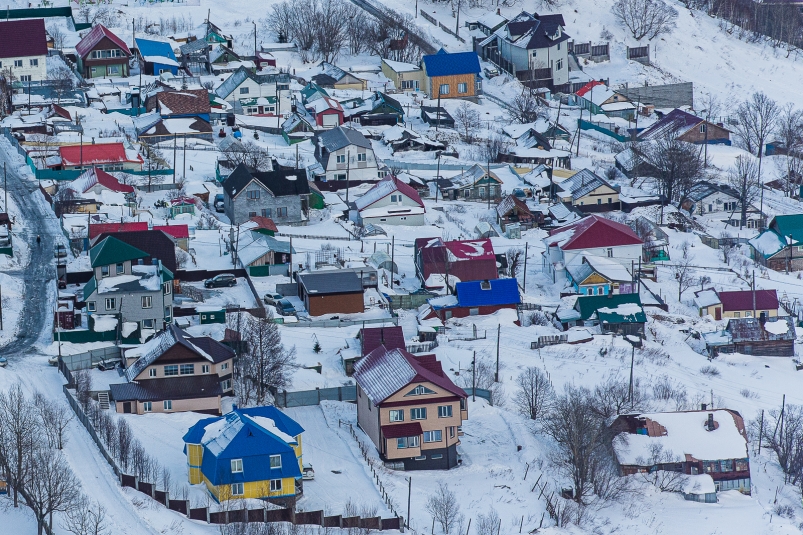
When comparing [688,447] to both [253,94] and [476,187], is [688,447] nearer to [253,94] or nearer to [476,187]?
[476,187]

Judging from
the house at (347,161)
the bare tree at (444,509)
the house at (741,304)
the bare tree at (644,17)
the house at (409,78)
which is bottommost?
the bare tree at (444,509)

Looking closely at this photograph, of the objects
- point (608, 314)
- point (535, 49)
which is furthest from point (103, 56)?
point (608, 314)

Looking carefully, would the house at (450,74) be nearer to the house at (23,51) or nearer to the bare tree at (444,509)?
the house at (23,51)

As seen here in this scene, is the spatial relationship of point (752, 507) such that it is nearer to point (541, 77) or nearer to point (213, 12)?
point (541, 77)

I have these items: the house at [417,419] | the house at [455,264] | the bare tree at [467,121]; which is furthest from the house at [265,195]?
the house at [417,419]

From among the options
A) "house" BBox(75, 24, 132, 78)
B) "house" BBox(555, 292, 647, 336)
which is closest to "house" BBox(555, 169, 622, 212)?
"house" BBox(555, 292, 647, 336)

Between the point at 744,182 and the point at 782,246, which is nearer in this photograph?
the point at 782,246
